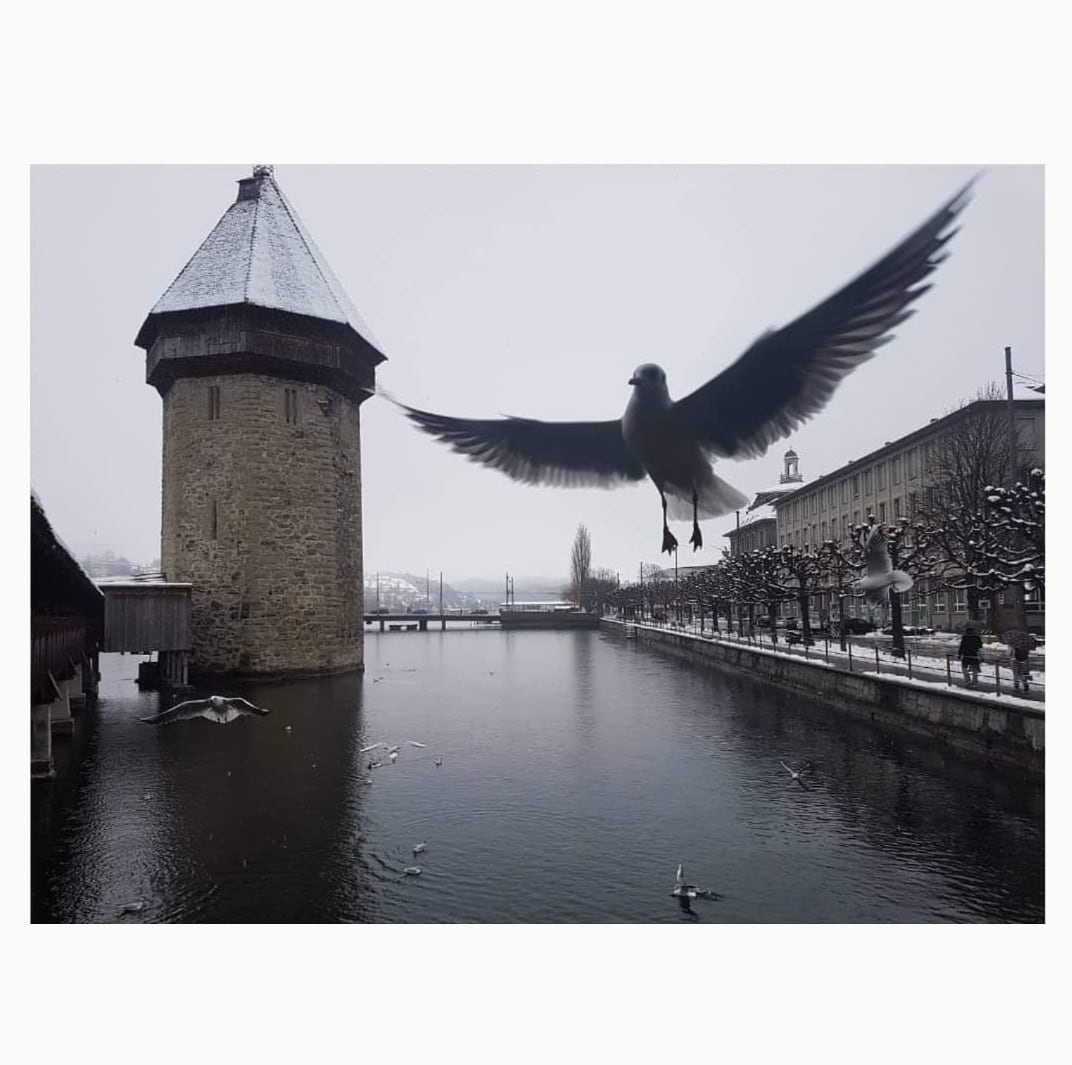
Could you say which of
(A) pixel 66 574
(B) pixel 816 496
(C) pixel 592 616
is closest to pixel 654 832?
(A) pixel 66 574

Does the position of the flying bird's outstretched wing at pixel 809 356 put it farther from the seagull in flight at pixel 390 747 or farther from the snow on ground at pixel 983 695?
the seagull in flight at pixel 390 747

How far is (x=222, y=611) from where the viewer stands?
15.7 metres

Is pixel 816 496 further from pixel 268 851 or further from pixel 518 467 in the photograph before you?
pixel 268 851

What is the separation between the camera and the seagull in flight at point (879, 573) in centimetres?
1105

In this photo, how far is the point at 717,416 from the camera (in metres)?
6.94

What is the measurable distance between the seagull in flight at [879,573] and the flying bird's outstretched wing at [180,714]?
30.0ft

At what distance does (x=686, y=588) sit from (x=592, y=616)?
6.19 m

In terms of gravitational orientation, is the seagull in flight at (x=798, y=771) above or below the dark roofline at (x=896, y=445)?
below

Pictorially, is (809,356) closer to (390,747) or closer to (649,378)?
(649,378)

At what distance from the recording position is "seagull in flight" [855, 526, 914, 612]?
36.2 ft

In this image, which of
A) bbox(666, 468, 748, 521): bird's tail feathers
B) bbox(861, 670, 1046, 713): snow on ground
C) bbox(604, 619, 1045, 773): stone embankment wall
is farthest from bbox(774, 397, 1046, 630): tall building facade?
bbox(666, 468, 748, 521): bird's tail feathers

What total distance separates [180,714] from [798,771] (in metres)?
8.62

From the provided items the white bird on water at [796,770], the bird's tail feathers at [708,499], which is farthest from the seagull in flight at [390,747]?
the bird's tail feathers at [708,499]

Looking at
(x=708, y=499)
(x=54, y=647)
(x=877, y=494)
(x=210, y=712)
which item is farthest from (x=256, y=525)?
(x=877, y=494)
